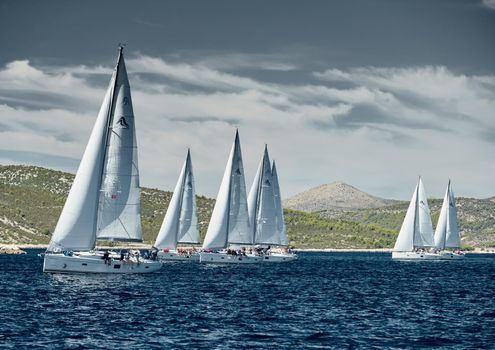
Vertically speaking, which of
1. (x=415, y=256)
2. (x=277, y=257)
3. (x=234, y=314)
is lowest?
A: (x=234, y=314)

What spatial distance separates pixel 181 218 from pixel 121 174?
40.4 m

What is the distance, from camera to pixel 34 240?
18250 centimetres

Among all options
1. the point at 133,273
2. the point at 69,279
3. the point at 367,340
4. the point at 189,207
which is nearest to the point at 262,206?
the point at 189,207

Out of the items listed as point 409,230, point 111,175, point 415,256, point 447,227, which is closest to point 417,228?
point 409,230

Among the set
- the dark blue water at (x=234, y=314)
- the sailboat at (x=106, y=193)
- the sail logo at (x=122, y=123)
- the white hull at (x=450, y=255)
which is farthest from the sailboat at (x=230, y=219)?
the white hull at (x=450, y=255)

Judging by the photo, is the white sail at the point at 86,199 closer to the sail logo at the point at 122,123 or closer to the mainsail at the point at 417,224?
the sail logo at the point at 122,123

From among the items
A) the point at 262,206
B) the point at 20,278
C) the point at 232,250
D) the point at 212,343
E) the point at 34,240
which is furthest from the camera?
the point at 34,240

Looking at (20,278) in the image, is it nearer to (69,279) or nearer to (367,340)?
(69,279)

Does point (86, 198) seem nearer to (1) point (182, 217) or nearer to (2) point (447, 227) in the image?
(1) point (182, 217)

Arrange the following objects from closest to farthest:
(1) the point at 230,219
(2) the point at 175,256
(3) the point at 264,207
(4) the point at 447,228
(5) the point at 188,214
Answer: (1) the point at 230,219
(5) the point at 188,214
(2) the point at 175,256
(3) the point at 264,207
(4) the point at 447,228

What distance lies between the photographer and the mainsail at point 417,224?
A: 140750 mm

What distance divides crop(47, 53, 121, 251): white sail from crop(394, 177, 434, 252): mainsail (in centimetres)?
8587

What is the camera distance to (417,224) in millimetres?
141375

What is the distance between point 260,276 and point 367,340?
47.0 metres
